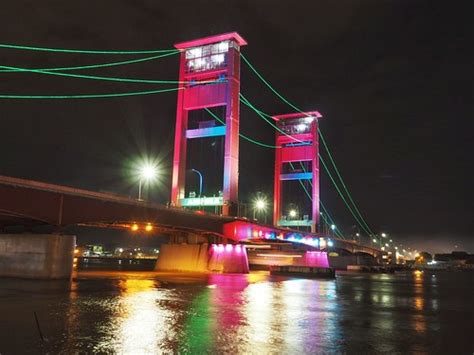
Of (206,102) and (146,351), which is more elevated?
(206,102)

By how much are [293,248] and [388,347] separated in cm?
10557

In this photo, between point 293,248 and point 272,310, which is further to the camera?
point 293,248

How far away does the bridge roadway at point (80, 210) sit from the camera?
1534 inches

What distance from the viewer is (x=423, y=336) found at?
17859 mm

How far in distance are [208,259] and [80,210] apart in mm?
33170

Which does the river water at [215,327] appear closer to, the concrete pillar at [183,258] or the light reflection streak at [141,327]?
the light reflection streak at [141,327]

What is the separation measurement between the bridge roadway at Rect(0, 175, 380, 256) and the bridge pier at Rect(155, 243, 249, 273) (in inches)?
182

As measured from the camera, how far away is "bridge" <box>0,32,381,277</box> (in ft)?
136

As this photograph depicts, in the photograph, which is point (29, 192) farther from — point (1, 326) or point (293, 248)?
point (293, 248)

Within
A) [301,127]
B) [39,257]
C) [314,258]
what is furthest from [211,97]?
[314,258]

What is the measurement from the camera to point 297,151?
5020 inches

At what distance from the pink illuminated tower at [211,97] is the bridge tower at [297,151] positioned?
4787 centimetres

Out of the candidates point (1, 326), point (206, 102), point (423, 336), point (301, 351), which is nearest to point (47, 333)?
point (1, 326)

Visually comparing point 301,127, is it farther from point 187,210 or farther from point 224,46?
point 187,210
